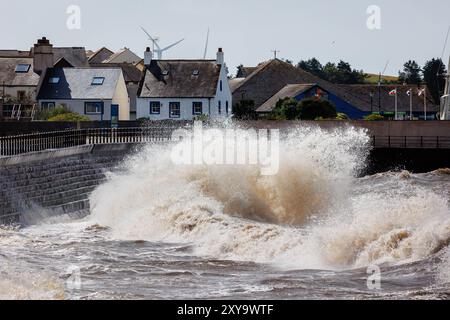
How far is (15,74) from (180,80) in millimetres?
11721

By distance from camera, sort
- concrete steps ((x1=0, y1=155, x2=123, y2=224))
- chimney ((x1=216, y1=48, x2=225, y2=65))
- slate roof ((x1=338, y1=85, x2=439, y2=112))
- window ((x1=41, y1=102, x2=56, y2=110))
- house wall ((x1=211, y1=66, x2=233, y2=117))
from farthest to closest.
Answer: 1. slate roof ((x1=338, y1=85, x2=439, y2=112))
2. chimney ((x1=216, y1=48, x2=225, y2=65))
3. house wall ((x1=211, y1=66, x2=233, y2=117))
4. window ((x1=41, y1=102, x2=56, y2=110))
5. concrete steps ((x1=0, y1=155, x2=123, y2=224))

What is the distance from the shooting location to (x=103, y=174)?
38.4m

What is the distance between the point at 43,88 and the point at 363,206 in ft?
149

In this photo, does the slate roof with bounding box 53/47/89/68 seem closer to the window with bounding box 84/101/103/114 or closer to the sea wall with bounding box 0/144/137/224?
the window with bounding box 84/101/103/114

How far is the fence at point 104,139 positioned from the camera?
34.3 metres

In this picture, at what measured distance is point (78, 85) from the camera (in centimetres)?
7250

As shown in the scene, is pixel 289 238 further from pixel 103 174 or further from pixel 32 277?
pixel 103 174

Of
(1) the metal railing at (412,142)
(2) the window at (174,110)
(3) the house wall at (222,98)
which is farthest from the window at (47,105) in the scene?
(1) the metal railing at (412,142)

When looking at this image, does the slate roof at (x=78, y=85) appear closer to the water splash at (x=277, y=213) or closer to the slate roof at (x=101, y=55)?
the water splash at (x=277, y=213)

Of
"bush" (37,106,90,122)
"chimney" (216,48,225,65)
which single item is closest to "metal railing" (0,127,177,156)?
"bush" (37,106,90,122)

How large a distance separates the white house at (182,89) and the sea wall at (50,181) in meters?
33.4

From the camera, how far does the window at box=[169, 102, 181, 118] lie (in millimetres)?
73750

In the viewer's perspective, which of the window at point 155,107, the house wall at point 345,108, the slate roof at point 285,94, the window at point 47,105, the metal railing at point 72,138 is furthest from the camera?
the house wall at point 345,108

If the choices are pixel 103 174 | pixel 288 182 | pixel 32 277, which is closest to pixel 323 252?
pixel 32 277
